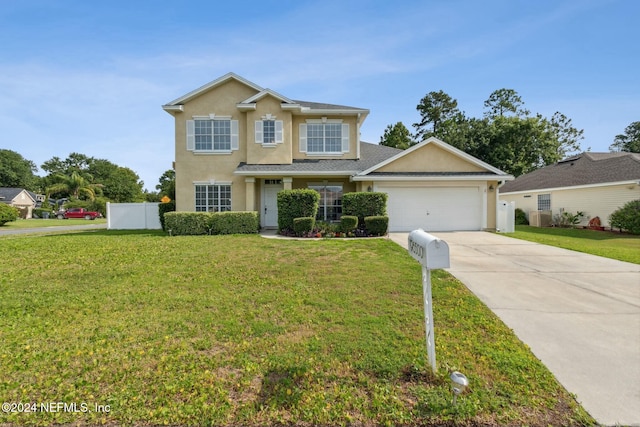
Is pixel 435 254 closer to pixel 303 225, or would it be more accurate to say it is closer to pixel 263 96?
pixel 303 225

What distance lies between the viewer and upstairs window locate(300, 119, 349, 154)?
1700cm

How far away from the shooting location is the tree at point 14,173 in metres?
62.4

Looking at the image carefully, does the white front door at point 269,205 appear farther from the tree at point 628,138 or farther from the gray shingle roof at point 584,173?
the tree at point 628,138

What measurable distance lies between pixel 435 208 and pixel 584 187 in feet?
36.8

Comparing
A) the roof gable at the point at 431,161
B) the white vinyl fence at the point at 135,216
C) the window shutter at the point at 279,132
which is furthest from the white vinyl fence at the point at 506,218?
the white vinyl fence at the point at 135,216

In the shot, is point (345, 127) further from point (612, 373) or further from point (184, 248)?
point (612, 373)

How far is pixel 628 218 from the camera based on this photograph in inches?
614

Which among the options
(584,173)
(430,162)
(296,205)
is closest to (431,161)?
(430,162)

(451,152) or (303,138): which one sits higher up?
(303,138)

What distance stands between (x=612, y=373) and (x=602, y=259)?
7175mm

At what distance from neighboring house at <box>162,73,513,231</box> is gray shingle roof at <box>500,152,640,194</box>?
8.65 m

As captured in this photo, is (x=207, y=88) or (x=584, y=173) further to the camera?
(x=584, y=173)

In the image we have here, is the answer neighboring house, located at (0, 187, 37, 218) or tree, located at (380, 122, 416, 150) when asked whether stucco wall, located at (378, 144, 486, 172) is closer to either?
tree, located at (380, 122, 416, 150)

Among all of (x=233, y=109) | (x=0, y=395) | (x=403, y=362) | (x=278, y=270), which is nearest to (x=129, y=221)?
(x=233, y=109)
